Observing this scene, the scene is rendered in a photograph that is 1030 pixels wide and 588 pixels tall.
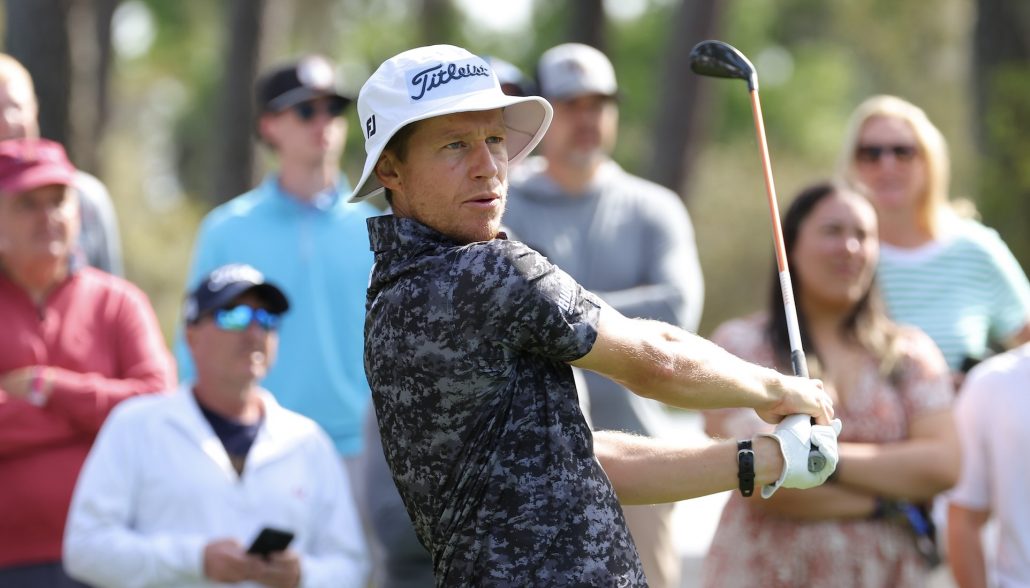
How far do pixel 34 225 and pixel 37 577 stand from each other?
4.31 feet

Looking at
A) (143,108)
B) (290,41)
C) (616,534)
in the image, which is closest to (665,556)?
(616,534)

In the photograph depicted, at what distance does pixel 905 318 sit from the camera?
681 centimetres

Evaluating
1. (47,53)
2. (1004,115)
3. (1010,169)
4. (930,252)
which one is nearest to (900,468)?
(930,252)

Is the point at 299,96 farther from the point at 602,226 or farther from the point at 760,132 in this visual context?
the point at 760,132

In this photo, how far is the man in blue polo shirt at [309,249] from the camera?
6887mm

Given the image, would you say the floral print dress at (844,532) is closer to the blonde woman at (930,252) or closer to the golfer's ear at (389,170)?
the blonde woman at (930,252)

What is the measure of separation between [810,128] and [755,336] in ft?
144

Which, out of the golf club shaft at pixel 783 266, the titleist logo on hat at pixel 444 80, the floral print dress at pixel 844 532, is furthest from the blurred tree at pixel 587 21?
the titleist logo on hat at pixel 444 80

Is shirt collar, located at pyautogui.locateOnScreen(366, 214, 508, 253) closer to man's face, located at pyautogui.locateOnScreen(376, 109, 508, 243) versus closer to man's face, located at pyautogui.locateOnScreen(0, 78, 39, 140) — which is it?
man's face, located at pyautogui.locateOnScreen(376, 109, 508, 243)

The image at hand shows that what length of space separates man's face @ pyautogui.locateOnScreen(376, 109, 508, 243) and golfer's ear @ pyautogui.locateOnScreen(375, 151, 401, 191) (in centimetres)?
5

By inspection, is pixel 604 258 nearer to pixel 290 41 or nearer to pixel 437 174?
pixel 437 174

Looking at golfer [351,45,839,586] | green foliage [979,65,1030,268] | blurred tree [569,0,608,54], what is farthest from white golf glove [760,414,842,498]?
blurred tree [569,0,608,54]

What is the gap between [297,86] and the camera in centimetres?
Answer: 733

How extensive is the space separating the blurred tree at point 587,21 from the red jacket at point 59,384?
8.51 m
